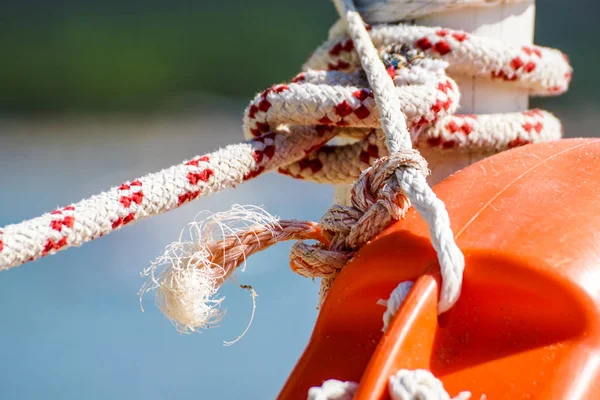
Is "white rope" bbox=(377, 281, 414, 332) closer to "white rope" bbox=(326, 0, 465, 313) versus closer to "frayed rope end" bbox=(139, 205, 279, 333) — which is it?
"white rope" bbox=(326, 0, 465, 313)

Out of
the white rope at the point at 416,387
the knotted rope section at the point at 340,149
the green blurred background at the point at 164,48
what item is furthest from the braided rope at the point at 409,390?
the green blurred background at the point at 164,48

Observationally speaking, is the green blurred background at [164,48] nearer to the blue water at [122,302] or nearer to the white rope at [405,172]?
the blue water at [122,302]

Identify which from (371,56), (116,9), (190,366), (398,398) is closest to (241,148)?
(371,56)

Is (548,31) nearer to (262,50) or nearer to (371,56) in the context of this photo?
(262,50)

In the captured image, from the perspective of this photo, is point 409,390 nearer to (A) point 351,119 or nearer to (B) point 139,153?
(A) point 351,119

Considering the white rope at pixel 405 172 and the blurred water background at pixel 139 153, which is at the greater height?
the white rope at pixel 405 172

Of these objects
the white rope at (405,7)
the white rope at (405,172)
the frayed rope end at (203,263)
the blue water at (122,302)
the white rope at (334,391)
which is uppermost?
the white rope at (405,7)

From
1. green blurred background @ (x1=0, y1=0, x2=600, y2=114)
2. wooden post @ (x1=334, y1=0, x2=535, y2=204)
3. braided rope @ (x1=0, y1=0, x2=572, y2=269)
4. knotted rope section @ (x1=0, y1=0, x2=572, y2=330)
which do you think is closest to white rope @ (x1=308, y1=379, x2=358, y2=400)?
knotted rope section @ (x1=0, y1=0, x2=572, y2=330)
